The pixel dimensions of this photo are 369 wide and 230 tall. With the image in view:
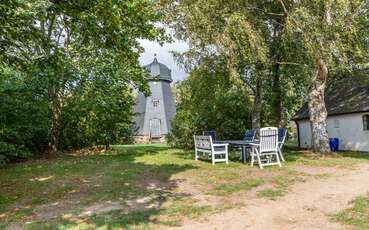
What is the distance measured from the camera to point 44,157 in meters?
16.7

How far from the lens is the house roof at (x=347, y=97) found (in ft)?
57.4

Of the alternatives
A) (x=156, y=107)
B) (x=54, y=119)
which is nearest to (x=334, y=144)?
(x=54, y=119)

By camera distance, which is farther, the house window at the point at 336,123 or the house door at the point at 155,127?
the house door at the point at 155,127

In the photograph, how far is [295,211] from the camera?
5.61 m

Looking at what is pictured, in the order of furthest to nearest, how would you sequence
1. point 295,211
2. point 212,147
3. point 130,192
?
point 212,147, point 130,192, point 295,211

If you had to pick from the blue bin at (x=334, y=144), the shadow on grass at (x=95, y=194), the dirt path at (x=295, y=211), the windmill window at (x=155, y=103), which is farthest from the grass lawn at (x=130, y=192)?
the windmill window at (x=155, y=103)

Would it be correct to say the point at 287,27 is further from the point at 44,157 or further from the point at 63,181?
the point at 44,157

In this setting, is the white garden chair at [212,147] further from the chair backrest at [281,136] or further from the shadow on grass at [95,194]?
the chair backrest at [281,136]

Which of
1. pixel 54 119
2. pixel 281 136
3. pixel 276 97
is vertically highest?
pixel 276 97

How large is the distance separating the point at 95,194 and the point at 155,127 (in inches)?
1286

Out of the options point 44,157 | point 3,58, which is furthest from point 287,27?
point 44,157

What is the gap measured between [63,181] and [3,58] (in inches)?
134

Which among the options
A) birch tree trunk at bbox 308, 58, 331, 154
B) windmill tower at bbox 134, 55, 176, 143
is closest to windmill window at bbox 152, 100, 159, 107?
windmill tower at bbox 134, 55, 176, 143

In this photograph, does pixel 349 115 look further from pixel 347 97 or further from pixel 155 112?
pixel 155 112
